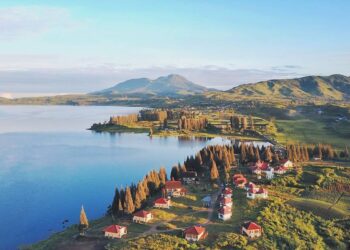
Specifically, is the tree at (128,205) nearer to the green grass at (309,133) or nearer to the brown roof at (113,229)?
the brown roof at (113,229)

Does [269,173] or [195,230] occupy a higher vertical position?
[269,173]

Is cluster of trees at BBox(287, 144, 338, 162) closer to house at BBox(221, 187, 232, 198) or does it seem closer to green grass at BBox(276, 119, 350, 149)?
green grass at BBox(276, 119, 350, 149)

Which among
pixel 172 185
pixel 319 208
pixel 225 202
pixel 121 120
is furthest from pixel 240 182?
pixel 121 120

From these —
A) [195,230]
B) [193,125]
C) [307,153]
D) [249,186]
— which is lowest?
[195,230]

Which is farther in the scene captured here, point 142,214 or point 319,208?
point 319,208

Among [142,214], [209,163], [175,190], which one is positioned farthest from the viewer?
[209,163]

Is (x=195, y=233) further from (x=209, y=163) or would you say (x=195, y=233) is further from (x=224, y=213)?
(x=209, y=163)

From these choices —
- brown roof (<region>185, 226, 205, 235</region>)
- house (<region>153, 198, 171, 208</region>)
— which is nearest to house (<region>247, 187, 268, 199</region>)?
house (<region>153, 198, 171, 208</region>)
